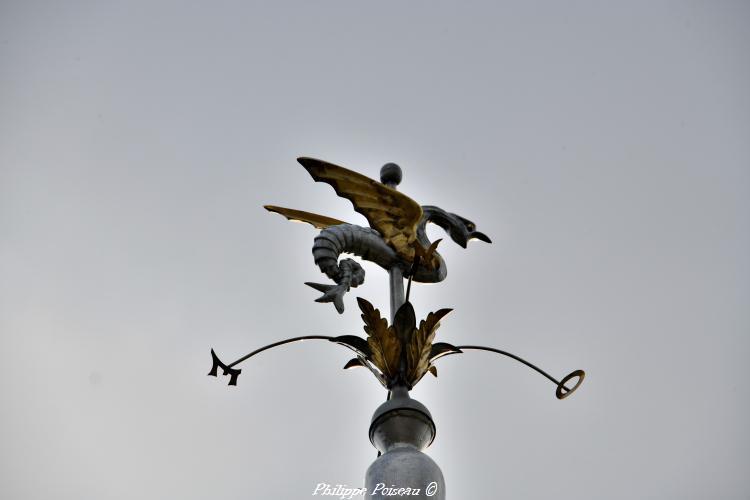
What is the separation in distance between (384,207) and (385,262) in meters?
0.40

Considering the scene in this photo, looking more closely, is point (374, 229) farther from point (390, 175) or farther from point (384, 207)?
point (390, 175)

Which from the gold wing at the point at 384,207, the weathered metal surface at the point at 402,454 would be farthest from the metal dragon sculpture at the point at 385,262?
the weathered metal surface at the point at 402,454

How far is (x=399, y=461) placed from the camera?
4.54 meters

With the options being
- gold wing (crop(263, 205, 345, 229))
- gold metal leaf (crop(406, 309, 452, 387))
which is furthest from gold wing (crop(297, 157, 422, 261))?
gold metal leaf (crop(406, 309, 452, 387))

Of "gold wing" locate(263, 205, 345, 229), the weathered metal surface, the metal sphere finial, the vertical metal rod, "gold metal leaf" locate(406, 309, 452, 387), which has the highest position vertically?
the metal sphere finial

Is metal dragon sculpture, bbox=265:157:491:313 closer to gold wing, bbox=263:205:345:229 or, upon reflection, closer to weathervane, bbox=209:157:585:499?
weathervane, bbox=209:157:585:499

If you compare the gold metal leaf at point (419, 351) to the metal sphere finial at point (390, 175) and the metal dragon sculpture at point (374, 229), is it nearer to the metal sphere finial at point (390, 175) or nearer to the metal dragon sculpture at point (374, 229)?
the metal dragon sculpture at point (374, 229)

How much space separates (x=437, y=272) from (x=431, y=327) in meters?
1.00

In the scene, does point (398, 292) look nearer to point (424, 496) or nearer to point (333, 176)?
point (333, 176)

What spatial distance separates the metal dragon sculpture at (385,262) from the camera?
16.9ft

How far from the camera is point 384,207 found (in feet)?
19.4

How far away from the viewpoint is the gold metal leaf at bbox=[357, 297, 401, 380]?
5117mm

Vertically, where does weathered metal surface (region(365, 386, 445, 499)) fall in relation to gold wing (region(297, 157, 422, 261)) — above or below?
below

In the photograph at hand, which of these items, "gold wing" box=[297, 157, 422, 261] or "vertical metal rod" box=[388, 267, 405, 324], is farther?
"gold wing" box=[297, 157, 422, 261]
